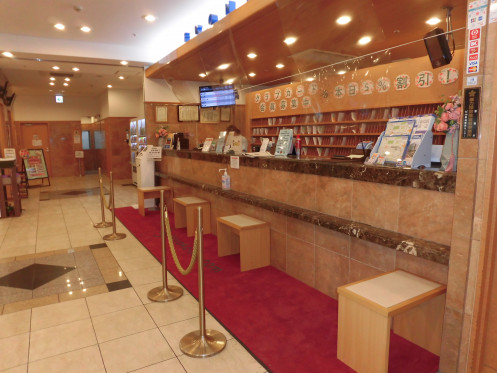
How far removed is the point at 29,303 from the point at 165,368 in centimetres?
175

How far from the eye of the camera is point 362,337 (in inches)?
81.7

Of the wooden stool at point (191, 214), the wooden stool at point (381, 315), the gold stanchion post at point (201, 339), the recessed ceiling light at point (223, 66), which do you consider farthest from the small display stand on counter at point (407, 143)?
the recessed ceiling light at point (223, 66)

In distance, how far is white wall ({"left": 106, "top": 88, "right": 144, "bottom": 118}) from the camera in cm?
1204

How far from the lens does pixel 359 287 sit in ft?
7.21

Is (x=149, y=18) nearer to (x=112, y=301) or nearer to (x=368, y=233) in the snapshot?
(x=112, y=301)

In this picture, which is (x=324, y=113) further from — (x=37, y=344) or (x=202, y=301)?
(x=37, y=344)

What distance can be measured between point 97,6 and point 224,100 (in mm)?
2676

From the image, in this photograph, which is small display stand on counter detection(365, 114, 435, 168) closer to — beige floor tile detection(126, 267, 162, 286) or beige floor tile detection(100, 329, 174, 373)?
beige floor tile detection(100, 329, 174, 373)

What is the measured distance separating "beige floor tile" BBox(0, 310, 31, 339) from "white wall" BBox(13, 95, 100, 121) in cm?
1232

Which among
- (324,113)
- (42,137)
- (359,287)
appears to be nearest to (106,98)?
(42,137)

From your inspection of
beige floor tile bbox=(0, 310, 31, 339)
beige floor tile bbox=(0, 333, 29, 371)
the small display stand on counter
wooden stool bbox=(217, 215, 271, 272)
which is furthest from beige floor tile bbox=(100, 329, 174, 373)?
the small display stand on counter

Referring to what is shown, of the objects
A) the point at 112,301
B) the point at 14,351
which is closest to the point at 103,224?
the point at 112,301

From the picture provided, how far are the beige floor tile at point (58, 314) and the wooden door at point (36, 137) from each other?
12141 mm

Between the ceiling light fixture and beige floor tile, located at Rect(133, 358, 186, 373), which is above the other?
the ceiling light fixture
